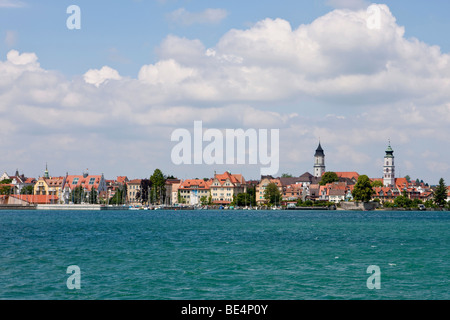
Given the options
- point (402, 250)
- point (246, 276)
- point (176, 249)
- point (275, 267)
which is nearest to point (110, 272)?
point (246, 276)

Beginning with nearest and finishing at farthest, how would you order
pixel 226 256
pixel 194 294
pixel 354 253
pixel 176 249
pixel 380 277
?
1. pixel 194 294
2. pixel 380 277
3. pixel 226 256
4. pixel 354 253
5. pixel 176 249

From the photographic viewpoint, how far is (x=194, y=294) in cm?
2733

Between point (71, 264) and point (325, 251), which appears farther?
point (325, 251)

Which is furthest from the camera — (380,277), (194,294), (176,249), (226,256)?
(176,249)

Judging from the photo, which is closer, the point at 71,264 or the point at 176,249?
the point at 71,264
